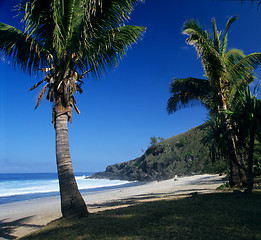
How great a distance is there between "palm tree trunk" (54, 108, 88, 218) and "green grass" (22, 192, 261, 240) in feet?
1.20

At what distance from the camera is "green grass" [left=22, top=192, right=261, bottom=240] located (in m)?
3.77

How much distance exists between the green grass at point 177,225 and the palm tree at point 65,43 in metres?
1.22

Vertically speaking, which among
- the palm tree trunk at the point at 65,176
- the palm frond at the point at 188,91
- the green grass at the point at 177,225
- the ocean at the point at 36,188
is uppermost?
the palm frond at the point at 188,91

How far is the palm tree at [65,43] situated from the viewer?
6328mm

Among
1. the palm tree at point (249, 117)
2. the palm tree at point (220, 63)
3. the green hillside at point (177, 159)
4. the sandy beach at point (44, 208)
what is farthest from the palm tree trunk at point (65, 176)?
the green hillside at point (177, 159)

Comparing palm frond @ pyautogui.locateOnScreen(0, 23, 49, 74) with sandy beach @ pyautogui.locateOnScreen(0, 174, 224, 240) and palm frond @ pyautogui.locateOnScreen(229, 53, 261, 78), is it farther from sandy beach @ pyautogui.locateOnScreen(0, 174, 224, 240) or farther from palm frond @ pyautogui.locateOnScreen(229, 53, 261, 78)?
palm frond @ pyautogui.locateOnScreen(229, 53, 261, 78)

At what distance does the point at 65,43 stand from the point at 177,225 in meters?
6.24

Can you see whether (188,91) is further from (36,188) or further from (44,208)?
(36,188)

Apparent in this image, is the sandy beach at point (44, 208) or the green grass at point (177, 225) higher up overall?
the green grass at point (177, 225)

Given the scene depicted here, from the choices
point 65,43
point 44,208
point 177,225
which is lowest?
point 44,208

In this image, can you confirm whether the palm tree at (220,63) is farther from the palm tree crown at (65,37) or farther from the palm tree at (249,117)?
the palm tree crown at (65,37)

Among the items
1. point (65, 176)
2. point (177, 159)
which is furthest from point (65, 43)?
point (177, 159)

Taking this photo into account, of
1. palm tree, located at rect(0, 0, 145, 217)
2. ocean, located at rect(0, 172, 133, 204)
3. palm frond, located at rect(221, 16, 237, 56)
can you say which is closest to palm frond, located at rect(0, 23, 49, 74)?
palm tree, located at rect(0, 0, 145, 217)

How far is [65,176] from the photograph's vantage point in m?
6.24
